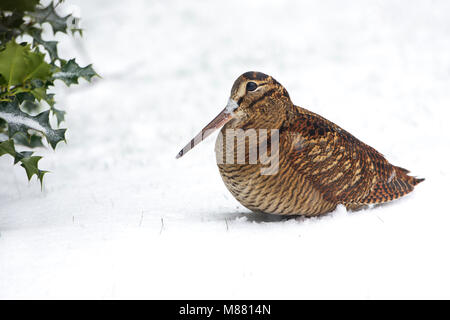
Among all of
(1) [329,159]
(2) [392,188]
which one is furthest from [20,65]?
(2) [392,188]

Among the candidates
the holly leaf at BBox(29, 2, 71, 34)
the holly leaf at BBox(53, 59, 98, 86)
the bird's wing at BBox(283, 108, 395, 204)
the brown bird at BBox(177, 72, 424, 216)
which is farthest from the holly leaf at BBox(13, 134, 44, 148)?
the bird's wing at BBox(283, 108, 395, 204)

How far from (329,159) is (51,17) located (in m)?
2.28

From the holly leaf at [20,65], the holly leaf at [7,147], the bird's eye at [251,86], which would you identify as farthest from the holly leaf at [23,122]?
the bird's eye at [251,86]

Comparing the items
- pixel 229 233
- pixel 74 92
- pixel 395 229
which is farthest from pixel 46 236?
pixel 74 92

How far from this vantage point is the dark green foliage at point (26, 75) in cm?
315

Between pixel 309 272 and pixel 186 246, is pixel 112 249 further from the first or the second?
pixel 309 272

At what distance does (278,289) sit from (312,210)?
3.17 ft

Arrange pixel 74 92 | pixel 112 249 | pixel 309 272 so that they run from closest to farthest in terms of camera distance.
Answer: pixel 309 272, pixel 112 249, pixel 74 92

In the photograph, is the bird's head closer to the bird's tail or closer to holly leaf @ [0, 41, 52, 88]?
the bird's tail

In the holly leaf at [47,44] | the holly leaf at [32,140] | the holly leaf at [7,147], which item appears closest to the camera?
the holly leaf at [7,147]

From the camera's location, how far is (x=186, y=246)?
10.4ft

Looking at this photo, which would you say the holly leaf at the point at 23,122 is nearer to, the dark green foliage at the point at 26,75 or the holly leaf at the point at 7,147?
the dark green foliage at the point at 26,75

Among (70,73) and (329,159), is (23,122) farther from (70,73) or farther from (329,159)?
(329,159)

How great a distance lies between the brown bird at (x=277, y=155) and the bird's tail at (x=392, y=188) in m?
0.18
